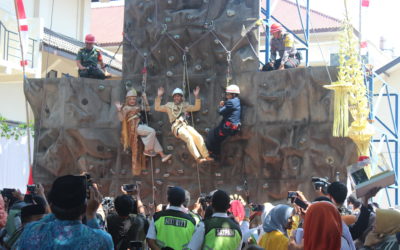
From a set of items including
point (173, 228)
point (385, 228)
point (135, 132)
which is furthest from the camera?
point (135, 132)

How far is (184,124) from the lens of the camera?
13430mm

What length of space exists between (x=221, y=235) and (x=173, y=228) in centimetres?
68

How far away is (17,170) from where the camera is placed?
78.4 ft

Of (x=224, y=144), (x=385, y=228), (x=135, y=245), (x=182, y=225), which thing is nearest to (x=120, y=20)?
(x=224, y=144)

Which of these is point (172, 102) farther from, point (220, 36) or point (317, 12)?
point (317, 12)

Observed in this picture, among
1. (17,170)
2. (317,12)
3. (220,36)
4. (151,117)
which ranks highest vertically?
(317,12)

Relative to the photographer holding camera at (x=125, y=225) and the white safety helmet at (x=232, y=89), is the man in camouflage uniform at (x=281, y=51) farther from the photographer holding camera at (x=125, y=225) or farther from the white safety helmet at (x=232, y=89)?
the photographer holding camera at (x=125, y=225)

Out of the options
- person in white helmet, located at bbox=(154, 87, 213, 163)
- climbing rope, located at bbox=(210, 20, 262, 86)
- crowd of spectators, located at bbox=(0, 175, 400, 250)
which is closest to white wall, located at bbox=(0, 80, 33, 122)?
person in white helmet, located at bbox=(154, 87, 213, 163)

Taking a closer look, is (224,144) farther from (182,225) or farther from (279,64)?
(182,225)

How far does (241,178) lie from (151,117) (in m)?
2.23

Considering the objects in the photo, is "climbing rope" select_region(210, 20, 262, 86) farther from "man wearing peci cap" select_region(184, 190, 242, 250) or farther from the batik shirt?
the batik shirt

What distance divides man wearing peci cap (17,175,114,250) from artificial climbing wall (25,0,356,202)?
29.6ft

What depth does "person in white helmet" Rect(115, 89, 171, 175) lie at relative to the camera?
45.4ft

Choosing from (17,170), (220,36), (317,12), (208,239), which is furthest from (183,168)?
(317,12)
